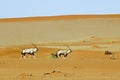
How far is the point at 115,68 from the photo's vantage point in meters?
20.4

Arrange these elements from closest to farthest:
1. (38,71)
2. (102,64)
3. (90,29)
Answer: (38,71), (102,64), (90,29)

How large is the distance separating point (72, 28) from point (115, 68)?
4167cm

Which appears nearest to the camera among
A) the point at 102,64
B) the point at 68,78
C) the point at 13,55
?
the point at 68,78

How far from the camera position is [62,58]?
26.8 metres

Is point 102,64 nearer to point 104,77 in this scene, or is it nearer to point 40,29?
point 104,77

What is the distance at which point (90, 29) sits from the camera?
5956 centimetres

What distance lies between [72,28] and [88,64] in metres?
39.8

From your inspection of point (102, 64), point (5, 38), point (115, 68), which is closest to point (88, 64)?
point (102, 64)

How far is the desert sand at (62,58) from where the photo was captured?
Result: 59.0 feet

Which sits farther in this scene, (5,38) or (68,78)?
(5,38)

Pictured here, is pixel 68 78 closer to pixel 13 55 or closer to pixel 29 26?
pixel 13 55

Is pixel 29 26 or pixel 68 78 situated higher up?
pixel 29 26

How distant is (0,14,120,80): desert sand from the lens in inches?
708

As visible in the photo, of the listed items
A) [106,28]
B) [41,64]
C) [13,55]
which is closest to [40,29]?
[106,28]
